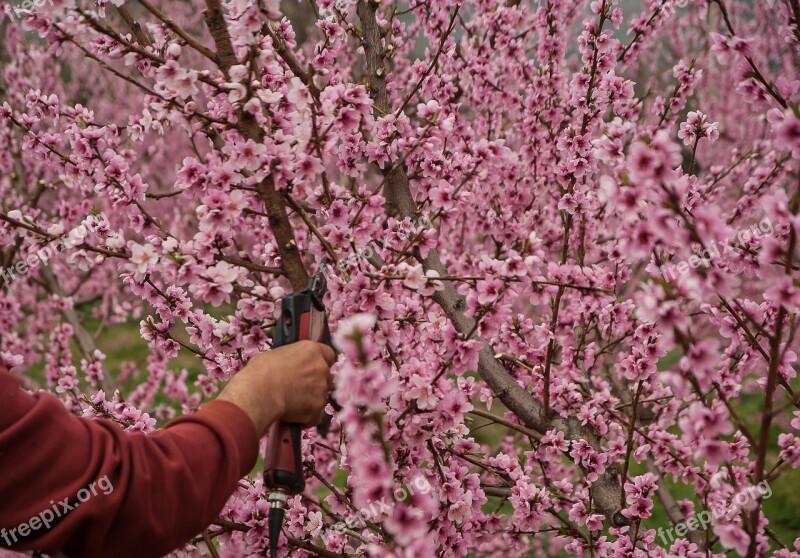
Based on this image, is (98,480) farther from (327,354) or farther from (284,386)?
(327,354)

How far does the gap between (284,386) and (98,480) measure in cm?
53

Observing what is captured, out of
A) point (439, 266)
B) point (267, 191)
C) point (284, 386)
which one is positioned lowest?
point (284, 386)

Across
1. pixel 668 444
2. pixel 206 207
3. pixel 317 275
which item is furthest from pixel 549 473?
pixel 206 207

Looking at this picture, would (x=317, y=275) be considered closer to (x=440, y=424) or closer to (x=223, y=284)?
(x=223, y=284)

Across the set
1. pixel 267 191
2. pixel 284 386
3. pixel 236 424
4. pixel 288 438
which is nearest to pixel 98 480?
pixel 236 424

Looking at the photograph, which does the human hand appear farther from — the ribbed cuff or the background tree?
the background tree

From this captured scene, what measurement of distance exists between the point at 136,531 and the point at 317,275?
100 cm

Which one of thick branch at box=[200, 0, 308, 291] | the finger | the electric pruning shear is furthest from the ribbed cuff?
thick branch at box=[200, 0, 308, 291]

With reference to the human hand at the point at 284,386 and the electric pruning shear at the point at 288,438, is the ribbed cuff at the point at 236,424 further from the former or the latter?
the electric pruning shear at the point at 288,438

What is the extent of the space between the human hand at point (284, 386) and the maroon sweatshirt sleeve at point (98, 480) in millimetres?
130

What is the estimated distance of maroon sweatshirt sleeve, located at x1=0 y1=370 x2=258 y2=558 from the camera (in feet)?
4.03

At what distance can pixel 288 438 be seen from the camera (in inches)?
70.7

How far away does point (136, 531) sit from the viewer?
1.31 metres

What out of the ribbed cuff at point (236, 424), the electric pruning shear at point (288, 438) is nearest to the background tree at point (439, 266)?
the electric pruning shear at point (288, 438)
